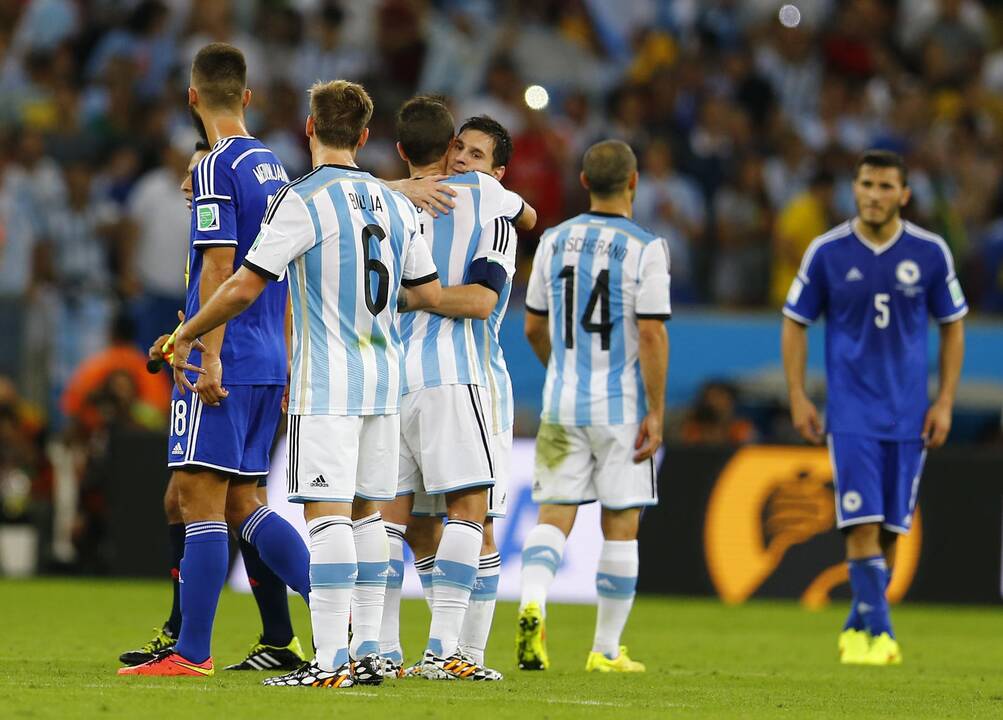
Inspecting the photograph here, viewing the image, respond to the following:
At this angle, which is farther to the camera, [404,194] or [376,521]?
[404,194]

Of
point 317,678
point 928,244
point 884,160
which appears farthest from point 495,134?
point 928,244

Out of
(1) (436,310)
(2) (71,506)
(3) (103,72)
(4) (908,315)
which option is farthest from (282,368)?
(3) (103,72)

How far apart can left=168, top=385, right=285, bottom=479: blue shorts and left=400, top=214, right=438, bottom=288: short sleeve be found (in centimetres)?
80

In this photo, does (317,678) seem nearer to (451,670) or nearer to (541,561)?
(451,670)

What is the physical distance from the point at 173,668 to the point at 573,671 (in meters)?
2.02

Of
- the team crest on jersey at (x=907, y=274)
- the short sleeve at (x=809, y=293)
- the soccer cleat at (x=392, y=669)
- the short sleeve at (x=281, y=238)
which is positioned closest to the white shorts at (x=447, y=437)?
the soccer cleat at (x=392, y=669)

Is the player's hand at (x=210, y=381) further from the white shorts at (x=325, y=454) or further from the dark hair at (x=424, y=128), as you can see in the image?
the dark hair at (x=424, y=128)

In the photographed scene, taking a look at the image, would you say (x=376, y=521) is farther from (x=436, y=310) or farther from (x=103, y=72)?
(x=103, y=72)

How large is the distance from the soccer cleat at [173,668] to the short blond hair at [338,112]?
80.9 inches

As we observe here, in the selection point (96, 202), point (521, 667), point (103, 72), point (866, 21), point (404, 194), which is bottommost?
point (521, 667)

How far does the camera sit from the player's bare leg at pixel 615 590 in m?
8.65

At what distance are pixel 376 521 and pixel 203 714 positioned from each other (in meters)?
1.35

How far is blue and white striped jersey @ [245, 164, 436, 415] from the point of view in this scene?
679 cm

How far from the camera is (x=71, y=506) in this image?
1547 cm
